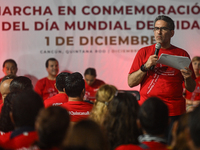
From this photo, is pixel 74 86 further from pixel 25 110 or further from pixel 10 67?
pixel 10 67

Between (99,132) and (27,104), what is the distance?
62cm

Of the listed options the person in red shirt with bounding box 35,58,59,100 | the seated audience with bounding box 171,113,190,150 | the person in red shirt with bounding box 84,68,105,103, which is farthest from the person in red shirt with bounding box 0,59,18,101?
the seated audience with bounding box 171,113,190,150

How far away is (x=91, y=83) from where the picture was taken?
17.5 feet

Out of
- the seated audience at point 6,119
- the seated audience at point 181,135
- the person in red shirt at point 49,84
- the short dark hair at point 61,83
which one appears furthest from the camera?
the person in red shirt at point 49,84

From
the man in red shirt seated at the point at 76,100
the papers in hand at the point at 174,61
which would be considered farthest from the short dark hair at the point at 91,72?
the papers in hand at the point at 174,61

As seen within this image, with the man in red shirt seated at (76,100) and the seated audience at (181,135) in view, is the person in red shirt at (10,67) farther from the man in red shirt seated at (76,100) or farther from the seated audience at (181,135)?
the seated audience at (181,135)

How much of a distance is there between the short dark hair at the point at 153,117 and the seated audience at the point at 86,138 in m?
0.43

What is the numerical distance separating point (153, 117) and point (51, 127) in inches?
21.5

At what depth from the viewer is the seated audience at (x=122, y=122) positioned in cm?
176

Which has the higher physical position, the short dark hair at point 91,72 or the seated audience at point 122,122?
the short dark hair at point 91,72

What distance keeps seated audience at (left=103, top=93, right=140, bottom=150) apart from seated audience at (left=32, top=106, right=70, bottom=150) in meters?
0.44

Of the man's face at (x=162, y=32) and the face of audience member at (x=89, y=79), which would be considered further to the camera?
the face of audience member at (x=89, y=79)

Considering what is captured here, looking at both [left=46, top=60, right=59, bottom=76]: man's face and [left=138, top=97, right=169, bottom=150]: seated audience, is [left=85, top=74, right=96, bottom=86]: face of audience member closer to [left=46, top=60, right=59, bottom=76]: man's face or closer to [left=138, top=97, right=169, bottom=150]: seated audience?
[left=46, top=60, right=59, bottom=76]: man's face

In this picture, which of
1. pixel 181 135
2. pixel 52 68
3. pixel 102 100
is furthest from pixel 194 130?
pixel 52 68
